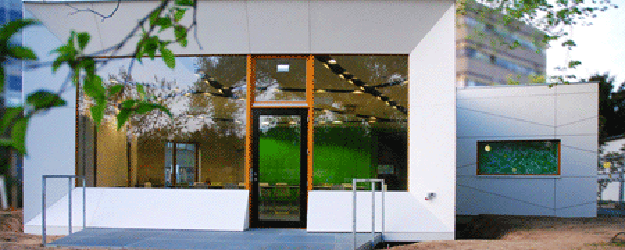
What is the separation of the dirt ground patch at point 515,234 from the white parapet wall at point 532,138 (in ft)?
1.95

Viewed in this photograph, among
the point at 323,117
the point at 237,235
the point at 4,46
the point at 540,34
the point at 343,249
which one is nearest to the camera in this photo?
the point at 4,46

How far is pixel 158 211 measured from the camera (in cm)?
763

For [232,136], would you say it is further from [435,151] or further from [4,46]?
[4,46]

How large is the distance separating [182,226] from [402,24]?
4.61 m

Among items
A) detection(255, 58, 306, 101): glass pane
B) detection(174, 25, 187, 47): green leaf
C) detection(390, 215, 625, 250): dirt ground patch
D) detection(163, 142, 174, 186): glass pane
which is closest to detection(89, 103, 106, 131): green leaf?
detection(174, 25, 187, 47): green leaf

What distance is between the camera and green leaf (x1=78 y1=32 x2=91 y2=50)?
4.09ft

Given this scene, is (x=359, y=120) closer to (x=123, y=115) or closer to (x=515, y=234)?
(x=515, y=234)

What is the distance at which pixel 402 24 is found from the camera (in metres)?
7.36

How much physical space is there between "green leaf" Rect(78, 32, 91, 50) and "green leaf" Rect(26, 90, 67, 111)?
0.75ft

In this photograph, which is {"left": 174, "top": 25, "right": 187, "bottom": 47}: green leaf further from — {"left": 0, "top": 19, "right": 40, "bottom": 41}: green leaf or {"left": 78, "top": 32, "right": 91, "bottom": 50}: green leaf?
{"left": 0, "top": 19, "right": 40, "bottom": 41}: green leaf

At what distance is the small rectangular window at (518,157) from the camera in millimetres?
11906

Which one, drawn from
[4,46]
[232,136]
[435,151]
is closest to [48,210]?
[232,136]

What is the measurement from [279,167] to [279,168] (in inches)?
0.6

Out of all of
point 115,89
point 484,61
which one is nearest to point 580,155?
point 115,89
